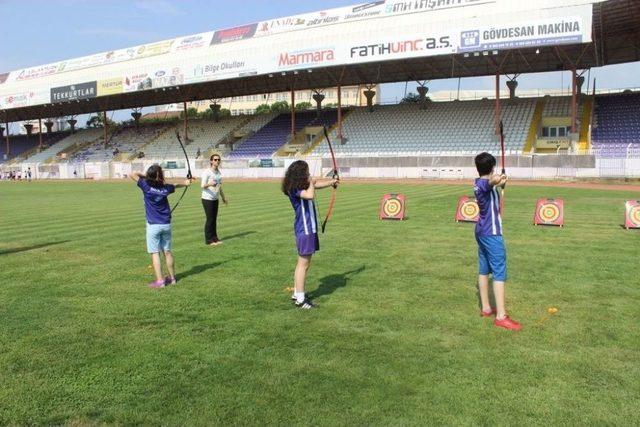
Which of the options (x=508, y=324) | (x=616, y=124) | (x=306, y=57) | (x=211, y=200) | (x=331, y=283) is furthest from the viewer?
(x=306, y=57)

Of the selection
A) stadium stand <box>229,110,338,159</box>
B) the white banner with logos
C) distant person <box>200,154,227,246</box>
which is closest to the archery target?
distant person <box>200,154,227,246</box>

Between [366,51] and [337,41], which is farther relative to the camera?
[337,41]

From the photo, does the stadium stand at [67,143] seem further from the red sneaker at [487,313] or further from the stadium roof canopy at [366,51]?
the red sneaker at [487,313]

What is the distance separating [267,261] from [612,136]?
1419 inches

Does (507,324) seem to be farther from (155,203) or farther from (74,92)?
(74,92)

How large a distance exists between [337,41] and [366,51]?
2609mm

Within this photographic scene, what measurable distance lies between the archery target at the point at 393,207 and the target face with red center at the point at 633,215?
5.82 metres

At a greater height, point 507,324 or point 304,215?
point 304,215

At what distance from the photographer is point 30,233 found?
14602 millimetres

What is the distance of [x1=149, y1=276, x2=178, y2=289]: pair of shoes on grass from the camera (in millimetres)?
8398

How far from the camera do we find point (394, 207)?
1639cm

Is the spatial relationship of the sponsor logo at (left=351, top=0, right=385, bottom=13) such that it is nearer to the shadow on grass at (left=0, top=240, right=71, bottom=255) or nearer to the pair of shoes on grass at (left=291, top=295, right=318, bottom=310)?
the shadow on grass at (left=0, top=240, right=71, bottom=255)

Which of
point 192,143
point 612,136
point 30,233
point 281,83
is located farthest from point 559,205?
point 192,143

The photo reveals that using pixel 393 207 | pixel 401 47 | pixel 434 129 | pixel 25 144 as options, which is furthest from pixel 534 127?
pixel 25 144
